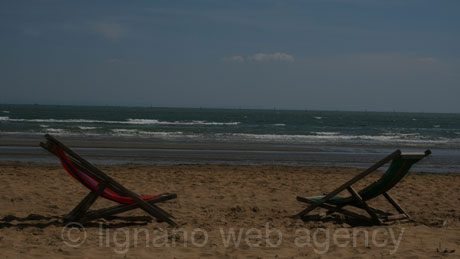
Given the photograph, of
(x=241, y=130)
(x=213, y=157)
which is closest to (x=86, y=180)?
(x=213, y=157)

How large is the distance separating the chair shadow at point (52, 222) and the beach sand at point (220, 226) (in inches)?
0.5

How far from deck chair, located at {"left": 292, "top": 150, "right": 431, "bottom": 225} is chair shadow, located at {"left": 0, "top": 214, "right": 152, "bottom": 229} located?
2342mm

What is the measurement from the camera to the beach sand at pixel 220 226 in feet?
15.0

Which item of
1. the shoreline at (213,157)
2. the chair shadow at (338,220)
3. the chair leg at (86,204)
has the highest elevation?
the chair leg at (86,204)

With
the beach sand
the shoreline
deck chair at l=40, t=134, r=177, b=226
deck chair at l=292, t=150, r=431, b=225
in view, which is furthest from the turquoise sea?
deck chair at l=40, t=134, r=177, b=226

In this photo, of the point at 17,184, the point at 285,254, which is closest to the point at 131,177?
the point at 17,184

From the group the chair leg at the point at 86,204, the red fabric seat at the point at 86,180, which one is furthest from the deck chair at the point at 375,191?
the chair leg at the point at 86,204

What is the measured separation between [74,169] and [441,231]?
16.0ft

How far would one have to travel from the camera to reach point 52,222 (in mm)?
5719

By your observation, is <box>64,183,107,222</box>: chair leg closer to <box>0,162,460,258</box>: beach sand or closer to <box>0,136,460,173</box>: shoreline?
<box>0,162,460,258</box>: beach sand

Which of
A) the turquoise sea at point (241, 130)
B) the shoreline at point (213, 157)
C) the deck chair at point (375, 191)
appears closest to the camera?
the deck chair at point (375, 191)

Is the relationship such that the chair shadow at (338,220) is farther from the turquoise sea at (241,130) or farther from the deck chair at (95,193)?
the turquoise sea at (241,130)

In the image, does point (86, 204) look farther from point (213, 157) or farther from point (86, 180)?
point (213, 157)

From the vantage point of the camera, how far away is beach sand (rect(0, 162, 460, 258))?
4562 millimetres
